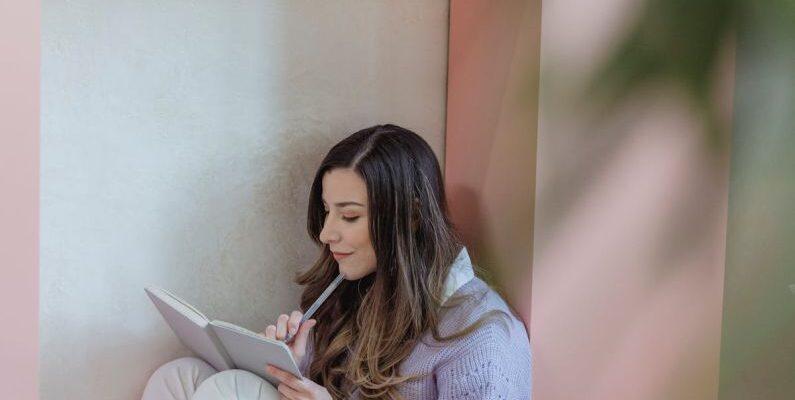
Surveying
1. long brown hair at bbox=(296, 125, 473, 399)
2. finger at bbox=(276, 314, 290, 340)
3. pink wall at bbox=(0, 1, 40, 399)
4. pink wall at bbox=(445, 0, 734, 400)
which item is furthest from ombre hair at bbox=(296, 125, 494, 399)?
pink wall at bbox=(445, 0, 734, 400)

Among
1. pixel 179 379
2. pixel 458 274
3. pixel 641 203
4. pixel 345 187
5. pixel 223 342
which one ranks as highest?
pixel 641 203

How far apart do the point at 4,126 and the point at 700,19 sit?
1.05 metres

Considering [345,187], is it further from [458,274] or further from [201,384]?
[201,384]

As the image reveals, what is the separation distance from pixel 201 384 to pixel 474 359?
1.34 ft

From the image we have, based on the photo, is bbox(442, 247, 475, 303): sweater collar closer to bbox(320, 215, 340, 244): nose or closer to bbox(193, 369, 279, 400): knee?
bbox(320, 215, 340, 244): nose

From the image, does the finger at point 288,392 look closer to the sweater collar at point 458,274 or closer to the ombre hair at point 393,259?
the ombre hair at point 393,259

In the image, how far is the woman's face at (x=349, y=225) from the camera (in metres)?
1.23

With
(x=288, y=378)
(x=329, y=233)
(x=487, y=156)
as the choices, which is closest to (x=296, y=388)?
(x=288, y=378)

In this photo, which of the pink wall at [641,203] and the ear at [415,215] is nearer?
the pink wall at [641,203]

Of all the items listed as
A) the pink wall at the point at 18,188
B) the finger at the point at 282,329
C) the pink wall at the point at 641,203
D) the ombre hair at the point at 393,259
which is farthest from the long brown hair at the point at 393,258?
the pink wall at the point at 641,203

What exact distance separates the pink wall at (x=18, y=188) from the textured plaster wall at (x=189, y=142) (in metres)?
0.23

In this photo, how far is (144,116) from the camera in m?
1.34

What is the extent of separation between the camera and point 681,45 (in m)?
0.19

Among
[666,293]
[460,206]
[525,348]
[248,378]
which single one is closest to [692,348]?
[666,293]
